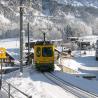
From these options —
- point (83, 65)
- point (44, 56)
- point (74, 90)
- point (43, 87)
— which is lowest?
point (83, 65)

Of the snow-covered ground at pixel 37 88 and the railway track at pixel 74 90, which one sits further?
the railway track at pixel 74 90

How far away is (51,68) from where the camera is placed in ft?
146

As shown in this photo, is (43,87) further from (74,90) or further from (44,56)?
(44,56)

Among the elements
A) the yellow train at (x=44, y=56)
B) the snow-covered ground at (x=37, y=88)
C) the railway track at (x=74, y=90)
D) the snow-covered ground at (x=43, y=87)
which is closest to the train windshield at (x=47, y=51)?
the yellow train at (x=44, y=56)

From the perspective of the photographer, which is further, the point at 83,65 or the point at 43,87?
the point at 83,65

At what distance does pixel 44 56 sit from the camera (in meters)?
45.1

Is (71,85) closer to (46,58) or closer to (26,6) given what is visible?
A: (26,6)

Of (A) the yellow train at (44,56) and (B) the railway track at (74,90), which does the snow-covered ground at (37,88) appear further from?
(A) the yellow train at (44,56)

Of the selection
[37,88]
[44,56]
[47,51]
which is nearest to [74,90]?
[37,88]

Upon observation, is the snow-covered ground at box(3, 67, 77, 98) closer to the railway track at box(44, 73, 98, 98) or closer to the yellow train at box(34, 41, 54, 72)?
the railway track at box(44, 73, 98, 98)

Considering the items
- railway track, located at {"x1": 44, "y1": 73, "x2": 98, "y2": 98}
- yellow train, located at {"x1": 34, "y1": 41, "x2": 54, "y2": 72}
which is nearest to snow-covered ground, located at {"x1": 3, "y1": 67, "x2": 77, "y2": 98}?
railway track, located at {"x1": 44, "y1": 73, "x2": 98, "y2": 98}

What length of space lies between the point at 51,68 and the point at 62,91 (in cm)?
1567

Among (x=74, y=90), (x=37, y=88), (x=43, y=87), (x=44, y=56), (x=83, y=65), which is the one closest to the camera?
(x=37, y=88)

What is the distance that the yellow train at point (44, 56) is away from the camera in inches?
1752
